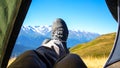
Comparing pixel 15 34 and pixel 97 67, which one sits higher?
pixel 15 34

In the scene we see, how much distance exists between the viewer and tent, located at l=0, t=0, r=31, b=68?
62.3 inches

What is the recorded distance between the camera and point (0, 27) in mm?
1624

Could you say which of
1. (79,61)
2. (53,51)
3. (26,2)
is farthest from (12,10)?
(79,61)

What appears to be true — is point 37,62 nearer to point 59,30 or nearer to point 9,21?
point 9,21

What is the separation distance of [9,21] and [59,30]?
18.6 inches

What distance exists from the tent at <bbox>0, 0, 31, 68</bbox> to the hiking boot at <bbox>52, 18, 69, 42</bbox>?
14.0 inches

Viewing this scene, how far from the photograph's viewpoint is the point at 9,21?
1.61 metres

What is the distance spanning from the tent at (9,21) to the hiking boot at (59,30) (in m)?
0.36

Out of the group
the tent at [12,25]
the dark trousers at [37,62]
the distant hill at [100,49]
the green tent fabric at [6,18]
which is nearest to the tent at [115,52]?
the tent at [12,25]

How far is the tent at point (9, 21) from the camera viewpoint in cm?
158

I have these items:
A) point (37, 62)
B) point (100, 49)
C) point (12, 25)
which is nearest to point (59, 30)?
point (12, 25)

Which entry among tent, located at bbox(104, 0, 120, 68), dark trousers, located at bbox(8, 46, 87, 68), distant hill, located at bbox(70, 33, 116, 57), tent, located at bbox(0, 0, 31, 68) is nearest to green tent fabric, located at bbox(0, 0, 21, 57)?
tent, located at bbox(0, 0, 31, 68)

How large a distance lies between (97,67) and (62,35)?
504 millimetres

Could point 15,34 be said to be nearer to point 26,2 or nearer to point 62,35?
point 26,2
